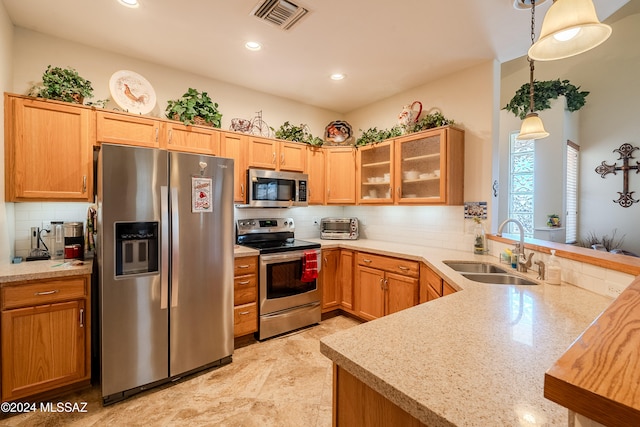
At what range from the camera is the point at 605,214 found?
195 inches

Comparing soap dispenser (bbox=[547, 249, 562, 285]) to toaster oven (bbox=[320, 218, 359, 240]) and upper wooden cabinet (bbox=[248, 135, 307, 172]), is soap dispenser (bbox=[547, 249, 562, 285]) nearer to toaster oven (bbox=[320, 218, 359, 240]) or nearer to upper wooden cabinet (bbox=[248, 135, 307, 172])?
toaster oven (bbox=[320, 218, 359, 240])

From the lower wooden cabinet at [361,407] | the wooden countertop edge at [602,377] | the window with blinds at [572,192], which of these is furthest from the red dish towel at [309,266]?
the window with blinds at [572,192]

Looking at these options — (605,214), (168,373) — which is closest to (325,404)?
(168,373)

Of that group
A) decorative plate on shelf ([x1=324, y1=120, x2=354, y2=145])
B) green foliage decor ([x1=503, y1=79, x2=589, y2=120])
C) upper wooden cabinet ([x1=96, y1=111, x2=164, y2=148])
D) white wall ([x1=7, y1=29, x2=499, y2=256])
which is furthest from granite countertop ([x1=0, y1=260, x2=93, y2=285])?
green foliage decor ([x1=503, y1=79, x2=589, y2=120])

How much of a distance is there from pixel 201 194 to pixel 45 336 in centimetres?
141

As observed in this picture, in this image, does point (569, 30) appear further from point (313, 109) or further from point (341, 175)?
point (313, 109)

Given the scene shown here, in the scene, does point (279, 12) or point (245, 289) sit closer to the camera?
point (279, 12)

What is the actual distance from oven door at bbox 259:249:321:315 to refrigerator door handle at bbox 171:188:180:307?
0.83 metres

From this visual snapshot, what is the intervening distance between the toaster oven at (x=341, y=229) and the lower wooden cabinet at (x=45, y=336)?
99.7 inches

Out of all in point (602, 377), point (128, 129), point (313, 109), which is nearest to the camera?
point (602, 377)

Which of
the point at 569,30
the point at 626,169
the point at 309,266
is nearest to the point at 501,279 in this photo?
the point at 569,30

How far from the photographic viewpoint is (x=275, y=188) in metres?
3.27

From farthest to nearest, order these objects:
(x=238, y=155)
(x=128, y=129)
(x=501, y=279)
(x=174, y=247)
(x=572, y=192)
Answer: (x=572, y=192) < (x=238, y=155) < (x=128, y=129) < (x=174, y=247) < (x=501, y=279)

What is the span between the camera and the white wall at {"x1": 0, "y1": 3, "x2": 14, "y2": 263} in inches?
80.0
